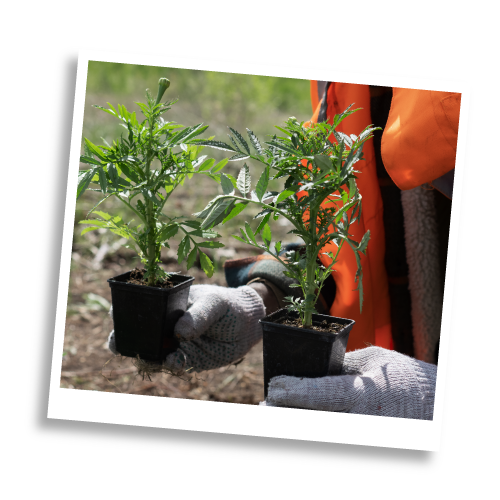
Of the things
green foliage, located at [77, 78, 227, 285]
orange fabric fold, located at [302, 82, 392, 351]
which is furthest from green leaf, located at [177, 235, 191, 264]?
orange fabric fold, located at [302, 82, 392, 351]

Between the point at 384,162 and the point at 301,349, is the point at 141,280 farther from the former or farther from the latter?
the point at 384,162

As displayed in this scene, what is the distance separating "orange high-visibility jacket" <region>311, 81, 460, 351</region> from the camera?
108 cm

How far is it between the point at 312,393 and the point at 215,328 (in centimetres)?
37

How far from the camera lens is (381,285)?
4.82ft

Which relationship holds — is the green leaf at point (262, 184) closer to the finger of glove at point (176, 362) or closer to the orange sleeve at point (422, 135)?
the orange sleeve at point (422, 135)

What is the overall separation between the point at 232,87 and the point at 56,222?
2877 mm

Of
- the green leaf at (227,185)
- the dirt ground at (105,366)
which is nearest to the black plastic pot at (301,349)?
the green leaf at (227,185)

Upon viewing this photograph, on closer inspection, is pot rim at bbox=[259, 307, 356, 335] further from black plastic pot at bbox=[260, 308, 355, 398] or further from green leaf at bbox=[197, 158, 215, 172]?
green leaf at bbox=[197, 158, 215, 172]

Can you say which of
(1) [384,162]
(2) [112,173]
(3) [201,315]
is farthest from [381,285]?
(2) [112,173]

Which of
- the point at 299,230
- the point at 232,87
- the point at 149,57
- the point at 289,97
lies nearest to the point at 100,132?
the point at 232,87

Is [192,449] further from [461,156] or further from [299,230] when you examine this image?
[461,156]

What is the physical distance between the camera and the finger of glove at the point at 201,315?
116 cm

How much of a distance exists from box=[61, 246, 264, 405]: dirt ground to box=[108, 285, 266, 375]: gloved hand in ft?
2.55

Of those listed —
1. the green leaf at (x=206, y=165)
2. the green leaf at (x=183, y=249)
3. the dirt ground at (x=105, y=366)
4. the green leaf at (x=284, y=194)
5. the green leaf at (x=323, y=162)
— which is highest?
the green leaf at (x=206, y=165)
